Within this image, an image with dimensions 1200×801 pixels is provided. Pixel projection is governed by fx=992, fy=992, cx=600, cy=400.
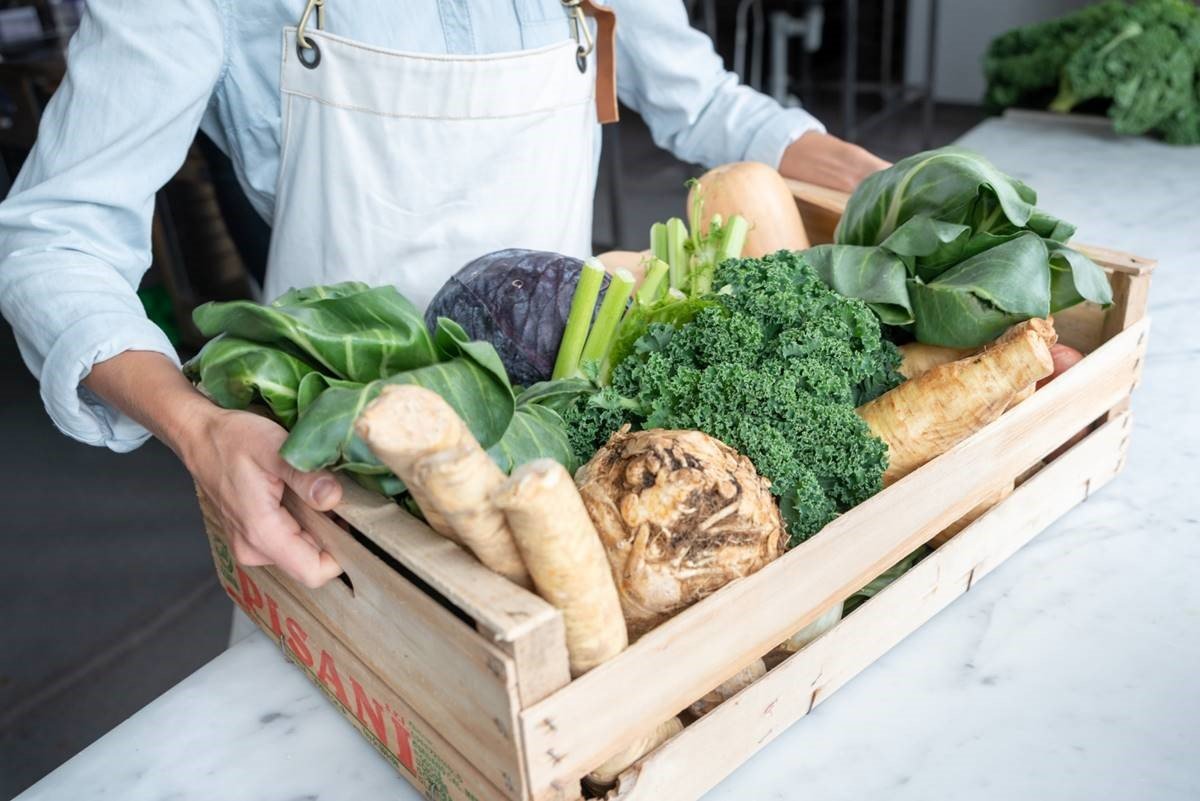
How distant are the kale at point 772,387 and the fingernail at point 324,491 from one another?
0.71 ft

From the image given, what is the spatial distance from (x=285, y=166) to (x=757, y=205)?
1.87 feet

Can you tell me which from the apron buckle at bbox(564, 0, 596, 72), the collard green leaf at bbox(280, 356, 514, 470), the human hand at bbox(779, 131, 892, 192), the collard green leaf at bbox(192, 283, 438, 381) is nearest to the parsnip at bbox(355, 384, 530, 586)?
the collard green leaf at bbox(280, 356, 514, 470)

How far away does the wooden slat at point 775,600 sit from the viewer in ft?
2.02

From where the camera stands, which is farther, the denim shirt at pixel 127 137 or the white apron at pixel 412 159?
the white apron at pixel 412 159

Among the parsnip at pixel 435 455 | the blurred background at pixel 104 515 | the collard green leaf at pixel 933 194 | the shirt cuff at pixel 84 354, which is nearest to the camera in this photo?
the parsnip at pixel 435 455

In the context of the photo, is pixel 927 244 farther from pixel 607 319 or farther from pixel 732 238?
pixel 607 319

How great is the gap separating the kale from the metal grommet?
19.6 inches

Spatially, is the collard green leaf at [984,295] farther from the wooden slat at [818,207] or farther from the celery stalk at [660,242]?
the wooden slat at [818,207]

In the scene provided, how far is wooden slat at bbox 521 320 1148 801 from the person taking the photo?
615mm

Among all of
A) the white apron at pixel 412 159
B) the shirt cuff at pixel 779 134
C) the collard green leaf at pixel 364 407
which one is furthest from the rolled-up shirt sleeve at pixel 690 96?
the collard green leaf at pixel 364 407

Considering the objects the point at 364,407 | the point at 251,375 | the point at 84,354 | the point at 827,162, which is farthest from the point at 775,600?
the point at 827,162

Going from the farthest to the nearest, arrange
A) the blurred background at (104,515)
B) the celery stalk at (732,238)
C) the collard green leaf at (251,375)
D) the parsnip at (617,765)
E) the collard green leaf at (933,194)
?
the blurred background at (104,515), the celery stalk at (732,238), the collard green leaf at (933,194), the collard green leaf at (251,375), the parsnip at (617,765)

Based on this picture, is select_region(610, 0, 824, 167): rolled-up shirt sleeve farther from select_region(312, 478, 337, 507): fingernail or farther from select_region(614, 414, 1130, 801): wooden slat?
select_region(312, 478, 337, 507): fingernail

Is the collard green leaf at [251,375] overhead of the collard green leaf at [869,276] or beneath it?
overhead
